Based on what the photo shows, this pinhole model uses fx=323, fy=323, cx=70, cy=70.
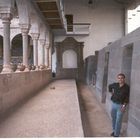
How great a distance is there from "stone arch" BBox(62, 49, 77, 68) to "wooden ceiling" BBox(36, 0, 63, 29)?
718 cm

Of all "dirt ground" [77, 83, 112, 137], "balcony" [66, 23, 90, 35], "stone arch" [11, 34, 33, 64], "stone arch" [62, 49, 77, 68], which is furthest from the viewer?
"stone arch" [62, 49, 77, 68]

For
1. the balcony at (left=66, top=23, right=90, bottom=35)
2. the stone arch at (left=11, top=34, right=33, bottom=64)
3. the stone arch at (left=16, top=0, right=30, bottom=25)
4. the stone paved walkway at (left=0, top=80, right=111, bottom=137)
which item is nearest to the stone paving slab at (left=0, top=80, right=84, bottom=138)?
the stone paved walkway at (left=0, top=80, right=111, bottom=137)

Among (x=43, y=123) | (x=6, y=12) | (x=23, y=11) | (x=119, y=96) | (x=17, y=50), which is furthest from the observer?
(x=17, y=50)

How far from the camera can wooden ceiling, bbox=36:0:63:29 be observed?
14.5 m

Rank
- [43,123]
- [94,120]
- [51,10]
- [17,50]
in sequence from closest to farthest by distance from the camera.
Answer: [43,123] → [94,120] → [51,10] → [17,50]

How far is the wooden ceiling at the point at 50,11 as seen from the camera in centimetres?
1449

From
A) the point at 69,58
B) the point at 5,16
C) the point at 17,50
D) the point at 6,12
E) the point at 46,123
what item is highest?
the point at 6,12

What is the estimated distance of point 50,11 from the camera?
16.3 meters

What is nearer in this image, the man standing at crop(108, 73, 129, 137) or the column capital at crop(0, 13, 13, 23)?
the man standing at crop(108, 73, 129, 137)

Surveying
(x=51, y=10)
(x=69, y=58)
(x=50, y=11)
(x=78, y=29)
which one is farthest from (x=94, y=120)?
(x=69, y=58)

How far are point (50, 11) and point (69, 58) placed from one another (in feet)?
40.5

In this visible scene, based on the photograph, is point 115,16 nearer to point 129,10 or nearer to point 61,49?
point 129,10

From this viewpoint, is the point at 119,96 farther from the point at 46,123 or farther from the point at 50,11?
the point at 50,11

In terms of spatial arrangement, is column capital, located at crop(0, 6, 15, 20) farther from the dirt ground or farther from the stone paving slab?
the dirt ground
